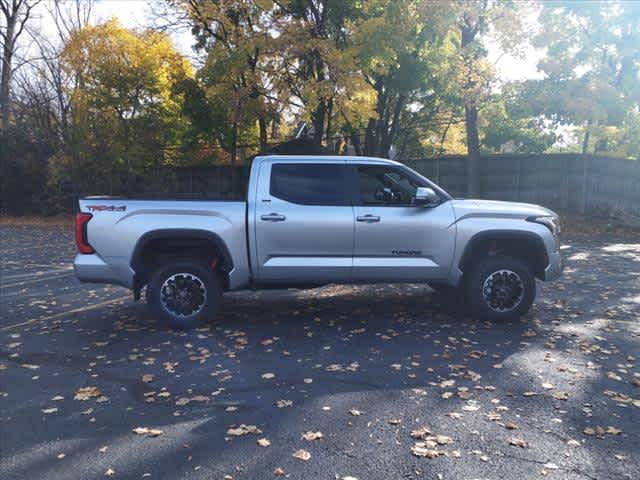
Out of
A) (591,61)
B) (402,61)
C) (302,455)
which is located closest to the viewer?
(302,455)

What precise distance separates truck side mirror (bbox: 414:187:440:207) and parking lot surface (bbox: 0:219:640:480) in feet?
4.76

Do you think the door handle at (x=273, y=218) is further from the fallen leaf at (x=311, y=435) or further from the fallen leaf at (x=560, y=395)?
the fallen leaf at (x=560, y=395)

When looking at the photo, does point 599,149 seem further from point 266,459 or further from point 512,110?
point 266,459

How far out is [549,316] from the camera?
22.3ft

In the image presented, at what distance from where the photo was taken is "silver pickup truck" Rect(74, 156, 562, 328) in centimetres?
607

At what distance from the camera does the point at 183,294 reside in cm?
626

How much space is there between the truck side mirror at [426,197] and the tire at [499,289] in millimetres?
946

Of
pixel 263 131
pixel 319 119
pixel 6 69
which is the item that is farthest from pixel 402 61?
pixel 6 69

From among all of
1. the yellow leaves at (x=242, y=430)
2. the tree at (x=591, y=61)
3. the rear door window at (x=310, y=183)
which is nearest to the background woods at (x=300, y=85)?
the tree at (x=591, y=61)

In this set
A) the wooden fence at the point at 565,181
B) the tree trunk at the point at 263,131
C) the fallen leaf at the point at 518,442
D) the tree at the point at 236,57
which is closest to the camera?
the fallen leaf at the point at 518,442

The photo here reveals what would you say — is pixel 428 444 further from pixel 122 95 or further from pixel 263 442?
pixel 122 95

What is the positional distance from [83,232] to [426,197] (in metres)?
3.88

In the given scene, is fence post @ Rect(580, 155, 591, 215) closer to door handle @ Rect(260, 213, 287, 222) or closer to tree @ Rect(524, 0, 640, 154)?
tree @ Rect(524, 0, 640, 154)

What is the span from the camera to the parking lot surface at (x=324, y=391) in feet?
11.1
